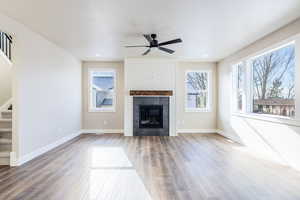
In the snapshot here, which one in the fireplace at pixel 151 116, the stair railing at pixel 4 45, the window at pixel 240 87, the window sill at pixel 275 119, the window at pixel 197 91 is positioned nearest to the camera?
the window sill at pixel 275 119

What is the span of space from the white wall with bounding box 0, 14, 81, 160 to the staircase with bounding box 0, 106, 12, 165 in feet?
0.91

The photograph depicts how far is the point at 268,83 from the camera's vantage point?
176 inches

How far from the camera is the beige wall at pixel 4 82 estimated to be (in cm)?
481

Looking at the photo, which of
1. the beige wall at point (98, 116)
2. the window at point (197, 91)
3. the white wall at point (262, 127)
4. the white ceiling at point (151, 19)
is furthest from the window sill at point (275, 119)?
the beige wall at point (98, 116)

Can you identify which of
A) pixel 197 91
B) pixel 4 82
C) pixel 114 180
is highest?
pixel 4 82

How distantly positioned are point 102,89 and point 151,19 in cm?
422

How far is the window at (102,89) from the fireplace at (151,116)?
120cm

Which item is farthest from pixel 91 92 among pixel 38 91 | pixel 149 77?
pixel 38 91

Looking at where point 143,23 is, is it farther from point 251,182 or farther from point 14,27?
point 251,182

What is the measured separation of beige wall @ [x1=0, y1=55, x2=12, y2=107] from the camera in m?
4.81

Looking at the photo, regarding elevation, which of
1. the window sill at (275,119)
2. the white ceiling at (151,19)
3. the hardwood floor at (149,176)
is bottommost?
the hardwood floor at (149,176)

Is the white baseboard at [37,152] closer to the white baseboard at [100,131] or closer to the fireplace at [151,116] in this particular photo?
the white baseboard at [100,131]

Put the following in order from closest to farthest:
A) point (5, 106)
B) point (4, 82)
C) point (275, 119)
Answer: point (275, 119) → point (5, 106) → point (4, 82)

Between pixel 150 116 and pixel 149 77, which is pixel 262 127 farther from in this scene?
pixel 149 77
